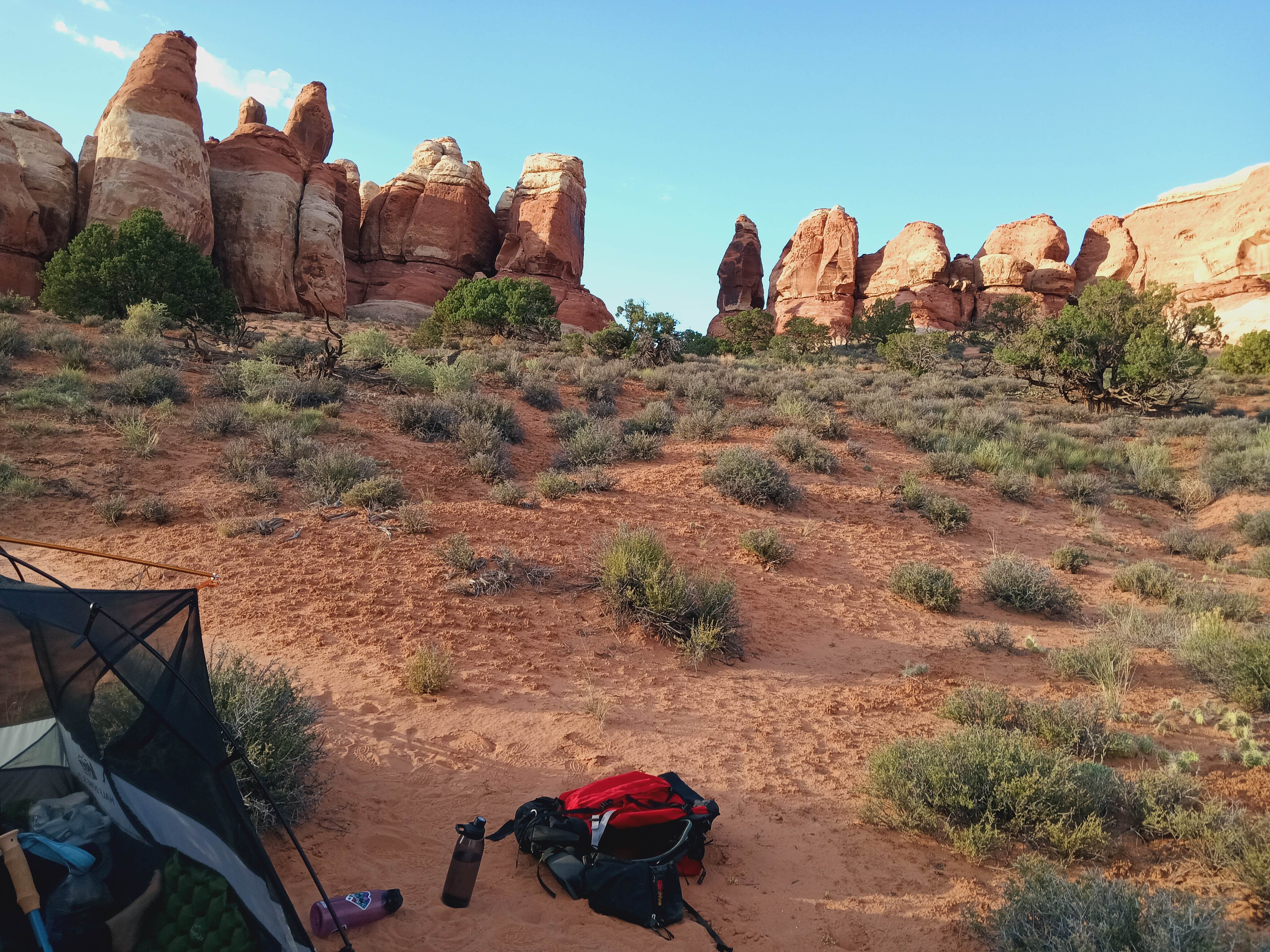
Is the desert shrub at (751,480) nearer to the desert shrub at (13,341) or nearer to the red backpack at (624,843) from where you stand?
the red backpack at (624,843)

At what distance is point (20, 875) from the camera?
5.77ft

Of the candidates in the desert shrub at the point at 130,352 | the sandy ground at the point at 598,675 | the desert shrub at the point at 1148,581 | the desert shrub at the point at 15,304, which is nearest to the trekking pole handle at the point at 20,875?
the sandy ground at the point at 598,675

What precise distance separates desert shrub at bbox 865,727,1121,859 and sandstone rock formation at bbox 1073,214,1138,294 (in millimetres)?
50236

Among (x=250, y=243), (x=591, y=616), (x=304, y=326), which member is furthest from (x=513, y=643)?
(x=250, y=243)

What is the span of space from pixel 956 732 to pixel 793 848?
1.41 metres

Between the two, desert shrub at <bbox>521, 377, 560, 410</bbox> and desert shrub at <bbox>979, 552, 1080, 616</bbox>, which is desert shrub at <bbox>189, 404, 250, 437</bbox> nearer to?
desert shrub at <bbox>521, 377, 560, 410</bbox>

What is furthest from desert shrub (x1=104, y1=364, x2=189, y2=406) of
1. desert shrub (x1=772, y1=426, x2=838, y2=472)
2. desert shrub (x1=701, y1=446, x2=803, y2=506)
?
desert shrub (x1=772, y1=426, x2=838, y2=472)

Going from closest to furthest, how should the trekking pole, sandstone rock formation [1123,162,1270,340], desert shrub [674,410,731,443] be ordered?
the trekking pole
desert shrub [674,410,731,443]
sandstone rock formation [1123,162,1270,340]

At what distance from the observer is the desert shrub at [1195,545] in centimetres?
905

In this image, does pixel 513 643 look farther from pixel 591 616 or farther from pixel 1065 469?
pixel 1065 469

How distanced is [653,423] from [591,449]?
204 cm

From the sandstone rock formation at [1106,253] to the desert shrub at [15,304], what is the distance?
52.5 meters

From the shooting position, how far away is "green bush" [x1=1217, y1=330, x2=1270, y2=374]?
22891mm

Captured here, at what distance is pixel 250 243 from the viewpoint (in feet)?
97.6
